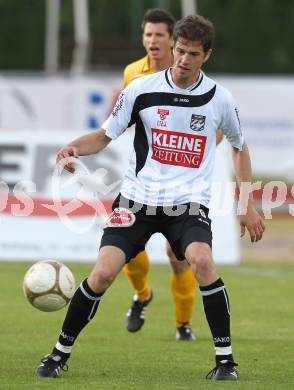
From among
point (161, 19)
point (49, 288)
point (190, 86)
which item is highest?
point (190, 86)

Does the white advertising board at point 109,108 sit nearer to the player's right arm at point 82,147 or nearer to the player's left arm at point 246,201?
the player's left arm at point 246,201

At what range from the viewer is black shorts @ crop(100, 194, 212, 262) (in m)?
7.27

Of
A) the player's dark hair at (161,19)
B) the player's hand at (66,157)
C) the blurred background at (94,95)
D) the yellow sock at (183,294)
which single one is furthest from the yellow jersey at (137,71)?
the blurred background at (94,95)

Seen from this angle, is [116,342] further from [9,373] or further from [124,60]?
[124,60]

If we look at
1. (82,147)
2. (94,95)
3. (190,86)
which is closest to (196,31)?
(190,86)

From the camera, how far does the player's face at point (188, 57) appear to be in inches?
280

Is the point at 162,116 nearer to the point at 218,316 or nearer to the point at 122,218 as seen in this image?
the point at 122,218

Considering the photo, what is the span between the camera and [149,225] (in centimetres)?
741

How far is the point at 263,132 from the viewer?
23531 millimetres

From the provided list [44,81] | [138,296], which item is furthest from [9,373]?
[44,81]

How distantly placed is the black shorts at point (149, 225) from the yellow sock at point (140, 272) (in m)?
2.16

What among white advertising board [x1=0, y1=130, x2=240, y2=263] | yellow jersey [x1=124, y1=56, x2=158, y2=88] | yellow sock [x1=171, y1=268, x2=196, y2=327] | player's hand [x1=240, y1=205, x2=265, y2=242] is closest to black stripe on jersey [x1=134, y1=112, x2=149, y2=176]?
player's hand [x1=240, y1=205, x2=265, y2=242]

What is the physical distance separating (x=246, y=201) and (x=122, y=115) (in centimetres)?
96

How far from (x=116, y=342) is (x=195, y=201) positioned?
2.09 meters
